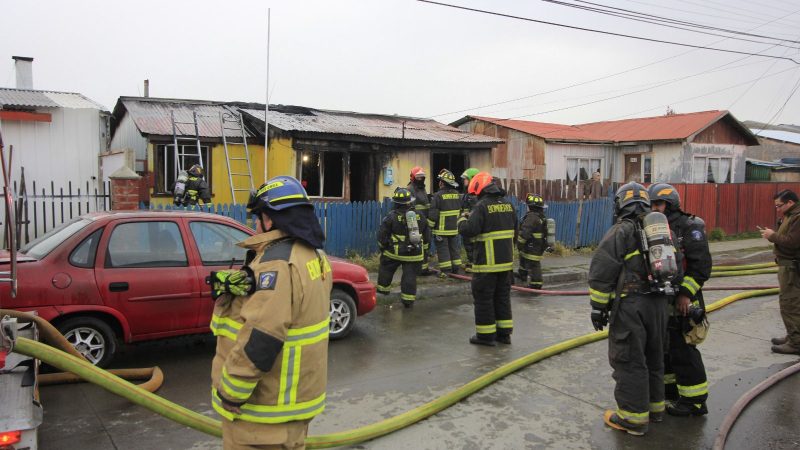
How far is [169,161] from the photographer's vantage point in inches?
531

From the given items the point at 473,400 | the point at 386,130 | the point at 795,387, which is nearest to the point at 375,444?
the point at 473,400

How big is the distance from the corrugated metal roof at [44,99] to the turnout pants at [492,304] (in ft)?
37.9

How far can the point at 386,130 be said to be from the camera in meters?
15.9

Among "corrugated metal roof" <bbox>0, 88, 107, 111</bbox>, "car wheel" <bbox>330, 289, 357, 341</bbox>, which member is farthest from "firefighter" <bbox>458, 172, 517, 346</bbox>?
"corrugated metal roof" <bbox>0, 88, 107, 111</bbox>

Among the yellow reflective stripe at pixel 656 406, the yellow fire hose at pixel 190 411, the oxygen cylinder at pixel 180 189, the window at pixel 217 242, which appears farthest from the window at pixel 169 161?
the yellow reflective stripe at pixel 656 406

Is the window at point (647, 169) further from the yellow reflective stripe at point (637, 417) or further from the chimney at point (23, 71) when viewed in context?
the chimney at point (23, 71)

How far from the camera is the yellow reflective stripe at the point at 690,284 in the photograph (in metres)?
4.61

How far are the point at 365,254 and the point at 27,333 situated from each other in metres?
7.96

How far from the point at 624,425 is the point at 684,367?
2.58ft

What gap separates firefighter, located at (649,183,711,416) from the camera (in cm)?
461

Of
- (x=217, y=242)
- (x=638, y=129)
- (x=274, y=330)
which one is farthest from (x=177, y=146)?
(x=638, y=129)

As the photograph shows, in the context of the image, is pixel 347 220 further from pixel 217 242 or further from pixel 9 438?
pixel 9 438

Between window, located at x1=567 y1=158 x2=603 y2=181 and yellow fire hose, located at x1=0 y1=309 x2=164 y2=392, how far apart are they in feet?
58.0

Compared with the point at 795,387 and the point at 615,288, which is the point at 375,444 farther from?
the point at 795,387
